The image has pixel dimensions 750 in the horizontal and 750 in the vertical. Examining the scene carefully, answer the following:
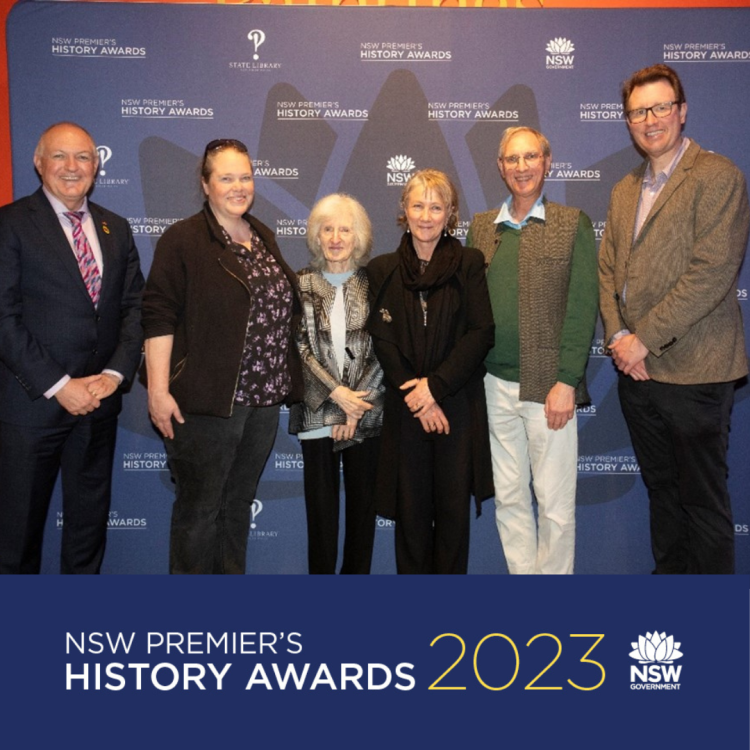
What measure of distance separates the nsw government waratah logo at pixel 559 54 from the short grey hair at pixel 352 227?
118cm

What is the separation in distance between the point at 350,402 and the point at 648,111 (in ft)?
5.02

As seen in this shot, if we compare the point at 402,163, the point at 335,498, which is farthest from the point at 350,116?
the point at 335,498

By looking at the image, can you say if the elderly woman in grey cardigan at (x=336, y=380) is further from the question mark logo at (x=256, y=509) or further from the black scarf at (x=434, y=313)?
the question mark logo at (x=256, y=509)

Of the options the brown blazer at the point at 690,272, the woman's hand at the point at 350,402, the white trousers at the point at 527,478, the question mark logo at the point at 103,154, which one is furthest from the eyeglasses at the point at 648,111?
the question mark logo at the point at 103,154

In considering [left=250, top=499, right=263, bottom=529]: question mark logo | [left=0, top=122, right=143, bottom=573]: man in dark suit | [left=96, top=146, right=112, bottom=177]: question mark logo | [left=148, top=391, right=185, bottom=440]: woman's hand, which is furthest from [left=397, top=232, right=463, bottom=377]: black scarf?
[left=96, top=146, right=112, bottom=177]: question mark logo

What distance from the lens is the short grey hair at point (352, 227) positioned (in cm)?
316

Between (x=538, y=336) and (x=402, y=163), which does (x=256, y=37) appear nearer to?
(x=402, y=163)

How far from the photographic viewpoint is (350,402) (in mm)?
3084

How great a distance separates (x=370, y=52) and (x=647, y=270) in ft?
5.15

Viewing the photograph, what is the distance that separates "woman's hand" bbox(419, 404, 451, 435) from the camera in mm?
3016

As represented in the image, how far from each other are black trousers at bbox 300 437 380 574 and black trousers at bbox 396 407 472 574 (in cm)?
15

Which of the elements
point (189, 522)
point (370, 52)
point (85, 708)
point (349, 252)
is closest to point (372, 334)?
point (349, 252)

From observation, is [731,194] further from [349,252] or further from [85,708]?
[85,708]

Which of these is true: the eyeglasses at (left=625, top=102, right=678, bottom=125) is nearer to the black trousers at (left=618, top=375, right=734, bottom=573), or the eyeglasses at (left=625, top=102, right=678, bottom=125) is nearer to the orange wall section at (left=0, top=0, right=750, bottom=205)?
the black trousers at (left=618, top=375, right=734, bottom=573)
